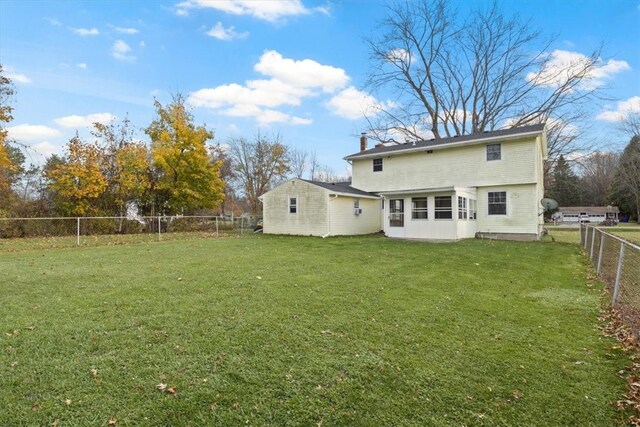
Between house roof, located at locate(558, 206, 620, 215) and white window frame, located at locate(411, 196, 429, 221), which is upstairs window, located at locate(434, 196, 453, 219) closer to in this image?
white window frame, located at locate(411, 196, 429, 221)

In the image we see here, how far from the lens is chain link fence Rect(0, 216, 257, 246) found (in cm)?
1619

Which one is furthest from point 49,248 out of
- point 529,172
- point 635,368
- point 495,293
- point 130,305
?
point 529,172

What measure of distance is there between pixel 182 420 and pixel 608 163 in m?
69.5

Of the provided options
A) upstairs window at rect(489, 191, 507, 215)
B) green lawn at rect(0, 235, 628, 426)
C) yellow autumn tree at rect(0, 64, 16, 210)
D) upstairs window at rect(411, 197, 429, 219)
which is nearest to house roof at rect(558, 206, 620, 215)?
upstairs window at rect(489, 191, 507, 215)

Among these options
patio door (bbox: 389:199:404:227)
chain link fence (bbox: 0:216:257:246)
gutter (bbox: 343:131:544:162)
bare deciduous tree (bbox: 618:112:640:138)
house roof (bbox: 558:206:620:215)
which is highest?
bare deciduous tree (bbox: 618:112:640:138)

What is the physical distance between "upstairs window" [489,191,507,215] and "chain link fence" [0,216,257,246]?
47.7ft

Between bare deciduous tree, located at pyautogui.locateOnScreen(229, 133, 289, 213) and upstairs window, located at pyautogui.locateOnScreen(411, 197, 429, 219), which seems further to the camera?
bare deciduous tree, located at pyautogui.locateOnScreen(229, 133, 289, 213)

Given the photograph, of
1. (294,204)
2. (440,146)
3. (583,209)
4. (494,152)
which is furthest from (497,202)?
(583,209)

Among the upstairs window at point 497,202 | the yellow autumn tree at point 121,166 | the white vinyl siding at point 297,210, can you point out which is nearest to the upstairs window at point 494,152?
the upstairs window at point 497,202

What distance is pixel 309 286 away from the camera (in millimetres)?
6609

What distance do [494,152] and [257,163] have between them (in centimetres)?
2655

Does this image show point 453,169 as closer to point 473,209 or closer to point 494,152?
point 494,152

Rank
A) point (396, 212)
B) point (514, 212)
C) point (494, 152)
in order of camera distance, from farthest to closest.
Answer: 1. point (396, 212)
2. point (494, 152)
3. point (514, 212)

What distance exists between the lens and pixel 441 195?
15961 millimetres
